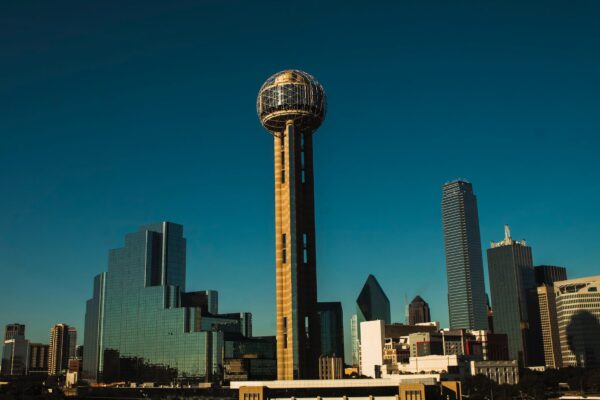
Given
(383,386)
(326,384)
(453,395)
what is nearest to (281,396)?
(326,384)

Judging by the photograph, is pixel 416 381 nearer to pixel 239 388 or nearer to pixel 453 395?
pixel 453 395

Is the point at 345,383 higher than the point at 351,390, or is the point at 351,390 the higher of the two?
the point at 345,383

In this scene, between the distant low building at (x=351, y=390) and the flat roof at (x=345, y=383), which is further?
the flat roof at (x=345, y=383)

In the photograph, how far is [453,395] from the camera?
193m

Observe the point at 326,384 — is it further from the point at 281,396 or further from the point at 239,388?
the point at 239,388

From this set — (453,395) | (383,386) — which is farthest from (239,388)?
(453,395)

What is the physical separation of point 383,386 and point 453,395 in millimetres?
21790

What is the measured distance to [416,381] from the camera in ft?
616

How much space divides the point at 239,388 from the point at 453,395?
5802 cm

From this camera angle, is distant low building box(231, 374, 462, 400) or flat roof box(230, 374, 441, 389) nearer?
distant low building box(231, 374, 462, 400)

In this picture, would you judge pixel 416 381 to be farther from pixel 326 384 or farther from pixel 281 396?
pixel 281 396

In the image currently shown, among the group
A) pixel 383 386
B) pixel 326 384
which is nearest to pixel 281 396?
pixel 326 384

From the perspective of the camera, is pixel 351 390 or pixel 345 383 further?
pixel 345 383

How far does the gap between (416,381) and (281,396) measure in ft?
117
